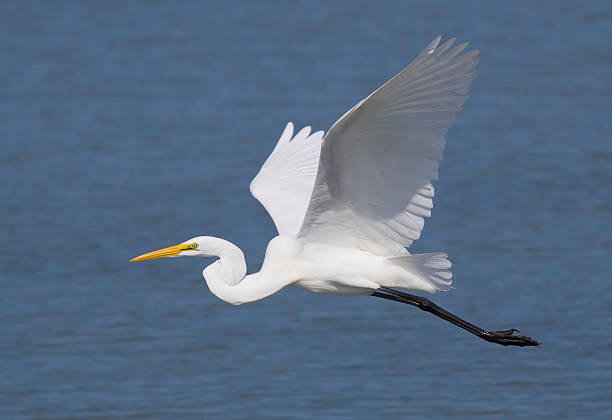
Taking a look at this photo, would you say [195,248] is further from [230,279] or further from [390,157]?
[390,157]

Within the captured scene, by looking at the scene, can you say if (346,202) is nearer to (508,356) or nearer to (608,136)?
(508,356)

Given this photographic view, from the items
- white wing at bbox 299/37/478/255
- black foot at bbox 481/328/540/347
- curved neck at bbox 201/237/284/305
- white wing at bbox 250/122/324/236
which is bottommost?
black foot at bbox 481/328/540/347

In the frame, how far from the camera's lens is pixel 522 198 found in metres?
13.0

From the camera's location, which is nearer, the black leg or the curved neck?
the curved neck

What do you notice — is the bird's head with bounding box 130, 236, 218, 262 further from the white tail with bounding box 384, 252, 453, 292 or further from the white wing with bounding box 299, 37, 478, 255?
the white tail with bounding box 384, 252, 453, 292

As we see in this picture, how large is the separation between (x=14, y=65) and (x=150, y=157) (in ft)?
17.0

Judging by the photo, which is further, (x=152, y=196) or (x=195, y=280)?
(x=152, y=196)

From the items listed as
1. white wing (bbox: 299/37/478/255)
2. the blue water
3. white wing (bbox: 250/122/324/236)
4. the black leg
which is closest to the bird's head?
white wing (bbox: 299/37/478/255)

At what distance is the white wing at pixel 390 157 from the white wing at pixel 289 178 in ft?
2.82

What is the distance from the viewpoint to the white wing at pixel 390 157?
20.7 ft

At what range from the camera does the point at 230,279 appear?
740cm

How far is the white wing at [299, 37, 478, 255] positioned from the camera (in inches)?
248

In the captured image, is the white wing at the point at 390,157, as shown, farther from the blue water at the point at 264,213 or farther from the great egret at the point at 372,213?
the blue water at the point at 264,213

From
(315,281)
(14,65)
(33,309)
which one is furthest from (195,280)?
(14,65)
